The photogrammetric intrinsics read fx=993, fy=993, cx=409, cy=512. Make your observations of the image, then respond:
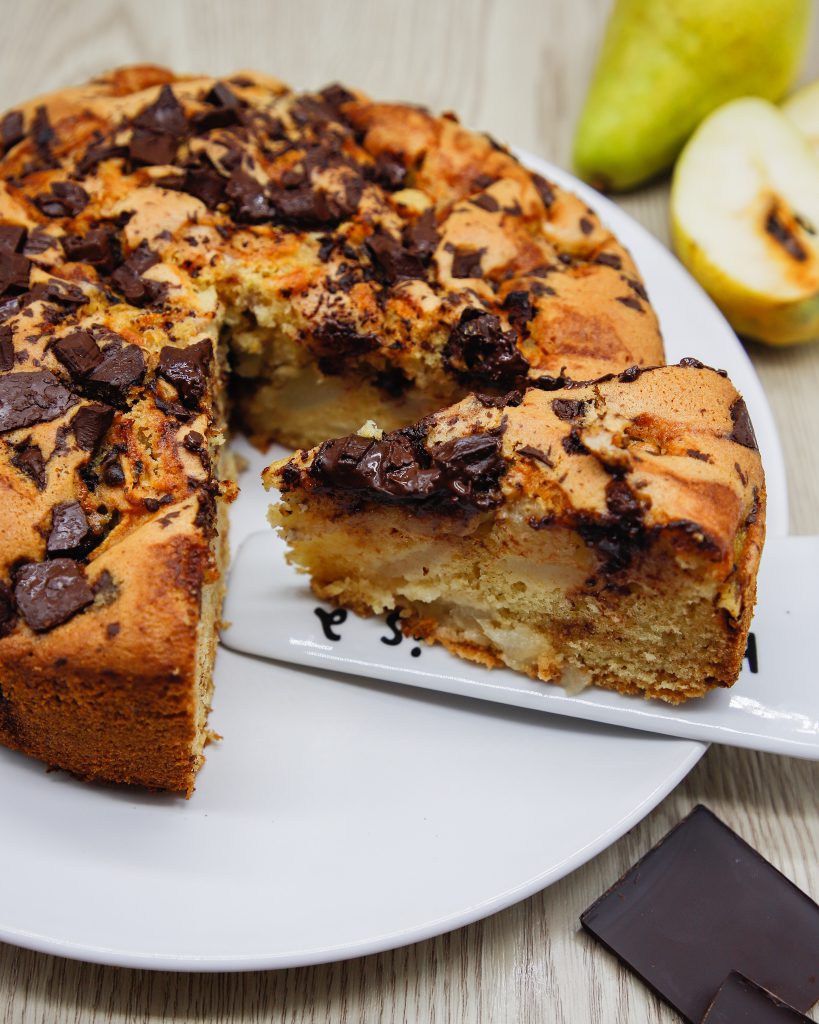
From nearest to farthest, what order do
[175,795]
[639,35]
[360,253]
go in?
1. [175,795]
2. [360,253]
3. [639,35]

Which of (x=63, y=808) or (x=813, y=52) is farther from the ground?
(x=813, y=52)

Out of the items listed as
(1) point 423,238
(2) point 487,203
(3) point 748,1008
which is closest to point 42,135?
(1) point 423,238

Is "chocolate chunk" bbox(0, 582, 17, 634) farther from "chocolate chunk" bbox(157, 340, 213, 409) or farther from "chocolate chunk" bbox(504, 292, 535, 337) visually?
"chocolate chunk" bbox(504, 292, 535, 337)

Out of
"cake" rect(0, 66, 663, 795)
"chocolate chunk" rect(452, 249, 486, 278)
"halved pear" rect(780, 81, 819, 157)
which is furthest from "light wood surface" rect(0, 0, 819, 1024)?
"chocolate chunk" rect(452, 249, 486, 278)

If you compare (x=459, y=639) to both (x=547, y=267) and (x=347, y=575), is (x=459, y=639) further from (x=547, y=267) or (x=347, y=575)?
(x=547, y=267)

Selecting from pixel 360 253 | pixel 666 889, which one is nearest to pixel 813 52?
pixel 360 253

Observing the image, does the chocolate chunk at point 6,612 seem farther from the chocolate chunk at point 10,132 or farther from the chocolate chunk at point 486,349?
the chocolate chunk at point 10,132

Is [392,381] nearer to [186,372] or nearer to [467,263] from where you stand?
[467,263]

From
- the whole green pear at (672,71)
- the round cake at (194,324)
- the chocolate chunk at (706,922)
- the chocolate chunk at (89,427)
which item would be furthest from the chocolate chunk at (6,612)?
the whole green pear at (672,71)
